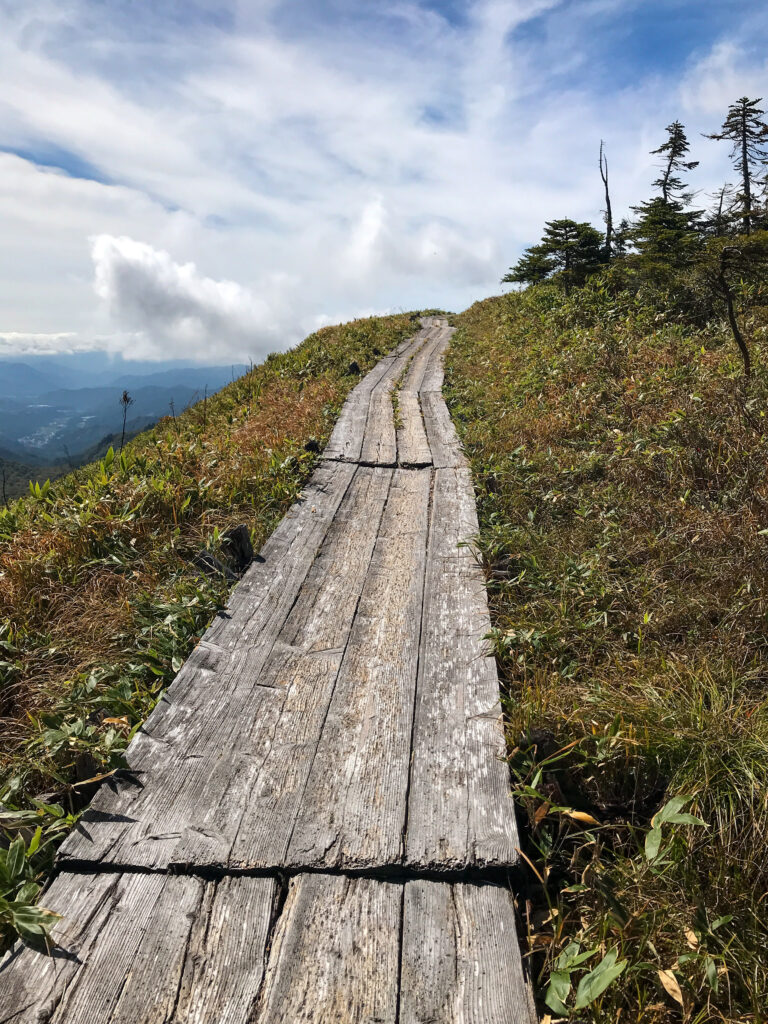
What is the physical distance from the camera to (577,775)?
2.64 m

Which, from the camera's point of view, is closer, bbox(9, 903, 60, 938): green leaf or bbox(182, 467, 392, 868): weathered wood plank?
bbox(9, 903, 60, 938): green leaf

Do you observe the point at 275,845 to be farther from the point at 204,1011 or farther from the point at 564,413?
the point at 564,413

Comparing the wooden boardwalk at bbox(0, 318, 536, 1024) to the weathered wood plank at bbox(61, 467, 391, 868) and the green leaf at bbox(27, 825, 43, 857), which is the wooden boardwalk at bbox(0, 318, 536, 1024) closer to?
the weathered wood plank at bbox(61, 467, 391, 868)

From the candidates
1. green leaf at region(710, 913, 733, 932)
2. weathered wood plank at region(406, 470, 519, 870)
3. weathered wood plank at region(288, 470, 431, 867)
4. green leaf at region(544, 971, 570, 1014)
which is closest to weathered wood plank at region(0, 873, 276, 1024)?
weathered wood plank at region(288, 470, 431, 867)

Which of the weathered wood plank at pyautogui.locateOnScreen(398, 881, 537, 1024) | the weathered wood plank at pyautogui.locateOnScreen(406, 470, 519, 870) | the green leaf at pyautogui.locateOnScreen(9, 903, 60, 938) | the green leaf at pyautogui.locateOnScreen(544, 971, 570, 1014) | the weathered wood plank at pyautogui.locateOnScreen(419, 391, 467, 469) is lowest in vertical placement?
the green leaf at pyautogui.locateOnScreen(544, 971, 570, 1014)

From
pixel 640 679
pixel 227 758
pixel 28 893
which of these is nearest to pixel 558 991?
pixel 227 758

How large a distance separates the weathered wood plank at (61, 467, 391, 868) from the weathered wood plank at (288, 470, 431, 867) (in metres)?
0.09

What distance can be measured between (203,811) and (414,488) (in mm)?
4101

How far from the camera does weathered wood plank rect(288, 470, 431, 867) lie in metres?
2.18

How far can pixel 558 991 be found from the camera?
1.73 metres

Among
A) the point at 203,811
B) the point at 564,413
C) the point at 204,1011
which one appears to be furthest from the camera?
the point at 564,413

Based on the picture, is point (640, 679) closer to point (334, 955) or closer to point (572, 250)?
point (334, 955)

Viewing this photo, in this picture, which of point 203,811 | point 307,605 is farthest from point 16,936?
point 307,605

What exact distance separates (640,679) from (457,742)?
112 cm
